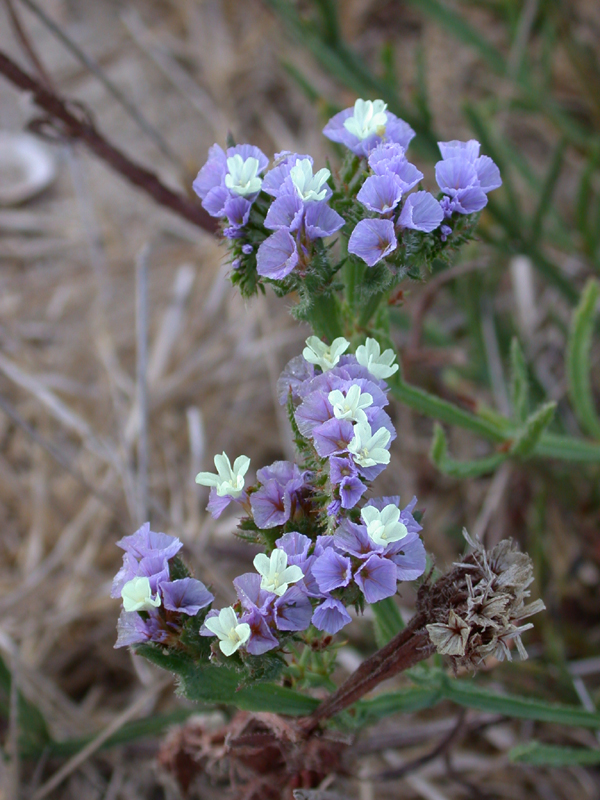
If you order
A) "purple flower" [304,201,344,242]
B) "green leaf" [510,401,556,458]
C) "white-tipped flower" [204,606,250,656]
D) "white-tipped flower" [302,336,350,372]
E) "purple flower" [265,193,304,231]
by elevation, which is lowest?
"green leaf" [510,401,556,458]

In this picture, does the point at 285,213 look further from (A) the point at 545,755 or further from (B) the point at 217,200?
(A) the point at 545,755

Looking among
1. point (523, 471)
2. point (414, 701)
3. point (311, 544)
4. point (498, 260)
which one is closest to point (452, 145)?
point (311, 544)

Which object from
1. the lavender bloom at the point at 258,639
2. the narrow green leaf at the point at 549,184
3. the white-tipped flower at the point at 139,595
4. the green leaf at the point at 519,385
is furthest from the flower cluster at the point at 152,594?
the narrow green leaf at the point at 549,184

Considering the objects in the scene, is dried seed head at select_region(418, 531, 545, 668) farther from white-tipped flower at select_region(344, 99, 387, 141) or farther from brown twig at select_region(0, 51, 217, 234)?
brown twig at select_region(0, 51, 217, 234)

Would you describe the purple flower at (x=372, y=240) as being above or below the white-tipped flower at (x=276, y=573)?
above

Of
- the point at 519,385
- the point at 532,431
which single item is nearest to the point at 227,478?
the point at 532,431

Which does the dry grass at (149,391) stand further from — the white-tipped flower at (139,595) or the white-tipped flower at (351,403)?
the white-tipped flower at (139,595)

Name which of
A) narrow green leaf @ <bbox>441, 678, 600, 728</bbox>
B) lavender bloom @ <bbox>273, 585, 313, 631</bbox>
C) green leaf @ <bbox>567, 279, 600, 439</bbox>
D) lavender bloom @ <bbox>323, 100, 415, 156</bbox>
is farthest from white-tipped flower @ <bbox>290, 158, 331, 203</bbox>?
green leaf @ <bbox>567, 279, 600, 439</bbox>
